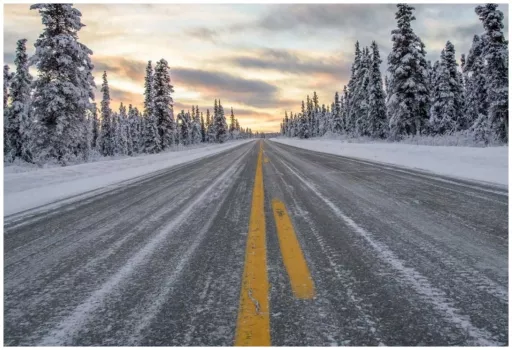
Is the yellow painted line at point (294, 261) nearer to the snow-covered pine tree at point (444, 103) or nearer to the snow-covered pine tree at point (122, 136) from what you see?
the snow-covered pine tree at point (444, 103)

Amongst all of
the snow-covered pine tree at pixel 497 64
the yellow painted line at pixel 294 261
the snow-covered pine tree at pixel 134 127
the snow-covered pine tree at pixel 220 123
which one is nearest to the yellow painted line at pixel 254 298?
the yellow painted line at pixel 294 261

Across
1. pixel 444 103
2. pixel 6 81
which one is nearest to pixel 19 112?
pixel 6 81

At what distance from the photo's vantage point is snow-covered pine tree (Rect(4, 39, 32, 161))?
3069cm

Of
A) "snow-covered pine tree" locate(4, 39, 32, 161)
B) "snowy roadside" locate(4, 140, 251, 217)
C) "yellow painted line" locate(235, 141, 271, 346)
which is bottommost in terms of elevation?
"yellow painted line" locate(235, 141, 271, 346)

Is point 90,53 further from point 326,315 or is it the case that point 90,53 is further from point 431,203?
point 326,315

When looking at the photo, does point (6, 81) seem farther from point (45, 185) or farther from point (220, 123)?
point (220, 123)

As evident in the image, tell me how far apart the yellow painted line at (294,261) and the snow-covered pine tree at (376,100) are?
39.4m

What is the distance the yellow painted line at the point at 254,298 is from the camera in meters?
1.77

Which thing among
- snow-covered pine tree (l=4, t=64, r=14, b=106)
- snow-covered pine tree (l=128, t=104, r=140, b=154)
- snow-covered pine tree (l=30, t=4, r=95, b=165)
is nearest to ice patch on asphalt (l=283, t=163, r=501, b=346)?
snow-covered pine tree (l=30, t=4, r=95, b=165)

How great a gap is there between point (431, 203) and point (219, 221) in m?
3.42

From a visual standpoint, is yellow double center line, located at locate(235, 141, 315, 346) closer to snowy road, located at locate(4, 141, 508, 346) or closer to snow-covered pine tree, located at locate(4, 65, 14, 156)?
snowy road, located at locate(4, 141, 508, 346)

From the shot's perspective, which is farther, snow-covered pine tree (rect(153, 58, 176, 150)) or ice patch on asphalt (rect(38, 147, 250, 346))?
snow-covered pine tree (rect(153, 58, 176, 150))

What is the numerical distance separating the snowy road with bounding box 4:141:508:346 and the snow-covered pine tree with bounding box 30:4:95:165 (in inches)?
782

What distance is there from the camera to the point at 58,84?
21609mm
